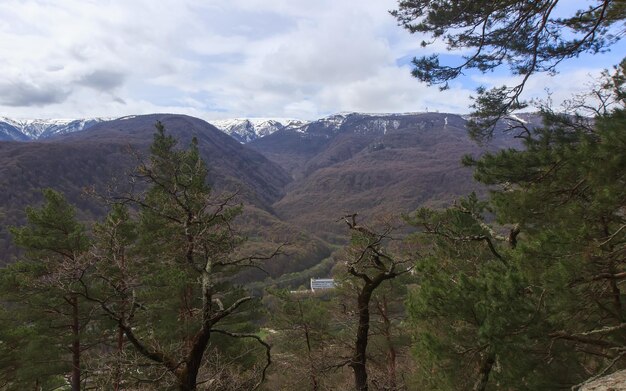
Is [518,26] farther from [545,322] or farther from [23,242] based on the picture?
[23,242]

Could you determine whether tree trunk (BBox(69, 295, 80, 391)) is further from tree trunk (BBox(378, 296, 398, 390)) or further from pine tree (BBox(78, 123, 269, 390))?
tree trunk (BBox(378, 296, 398, 390))

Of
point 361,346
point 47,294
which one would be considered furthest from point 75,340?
point 361,346

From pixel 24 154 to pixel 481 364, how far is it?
183658mm

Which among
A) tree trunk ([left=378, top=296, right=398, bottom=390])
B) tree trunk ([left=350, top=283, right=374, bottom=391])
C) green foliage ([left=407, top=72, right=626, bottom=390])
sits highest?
green foliage ([left=407, top=72, right=626, bottom=390])

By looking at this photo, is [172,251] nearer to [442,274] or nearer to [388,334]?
[388,334]

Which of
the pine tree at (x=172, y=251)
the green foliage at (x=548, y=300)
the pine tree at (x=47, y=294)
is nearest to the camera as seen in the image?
the green foliage at (x=548, y=300)

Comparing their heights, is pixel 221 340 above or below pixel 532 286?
below

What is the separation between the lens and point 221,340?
14500 mm

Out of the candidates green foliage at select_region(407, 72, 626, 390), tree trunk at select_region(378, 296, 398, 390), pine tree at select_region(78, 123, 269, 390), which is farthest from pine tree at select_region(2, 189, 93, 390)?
green foliage at select_region(407, 72, 626, 390)

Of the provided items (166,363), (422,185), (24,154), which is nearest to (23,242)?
(166,363)

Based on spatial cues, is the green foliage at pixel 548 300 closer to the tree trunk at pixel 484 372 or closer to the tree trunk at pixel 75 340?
the tree trunk at pixel 484 372

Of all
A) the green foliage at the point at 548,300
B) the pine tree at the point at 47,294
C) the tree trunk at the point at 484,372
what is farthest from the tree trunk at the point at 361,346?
the pine tree at the point at 47,294

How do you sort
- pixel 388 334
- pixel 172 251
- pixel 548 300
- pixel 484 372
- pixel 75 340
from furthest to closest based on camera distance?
pixel 388 334
pixel 172 251
pixel 75 340
pixel 484 372
pixel 548 300

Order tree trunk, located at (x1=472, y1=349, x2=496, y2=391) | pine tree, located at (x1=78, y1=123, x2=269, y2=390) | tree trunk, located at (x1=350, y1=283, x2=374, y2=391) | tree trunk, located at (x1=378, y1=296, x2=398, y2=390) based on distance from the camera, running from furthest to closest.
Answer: tree trunk, located at (x1=378, y1=296, x2=398, y2=390), pine tree, located at (x1=78, y1=123, x2=269, y2=390), tree trunk, located at (x1=350, y1=283, x2=374, y2=391), tree trunk, located at (x1=472, y1=349, x2=496, y2=391)
